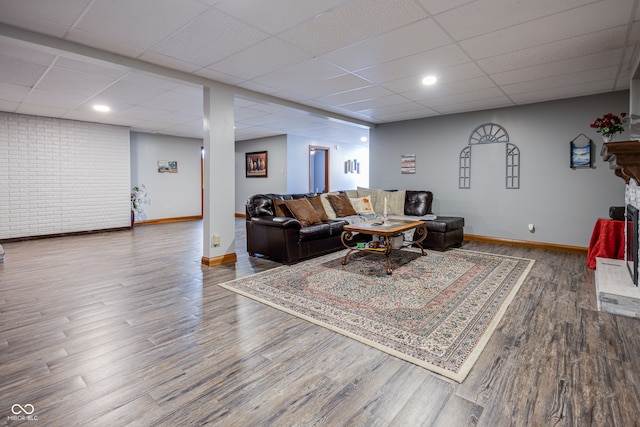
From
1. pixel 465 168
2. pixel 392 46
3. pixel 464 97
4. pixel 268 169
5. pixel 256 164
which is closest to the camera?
pixel 392 46

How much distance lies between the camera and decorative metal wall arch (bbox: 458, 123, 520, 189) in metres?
5.59

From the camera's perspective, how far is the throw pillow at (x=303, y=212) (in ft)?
15.5

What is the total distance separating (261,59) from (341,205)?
2.94 meters

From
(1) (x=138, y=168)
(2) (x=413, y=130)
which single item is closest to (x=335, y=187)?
(2) (x=413, y=130)

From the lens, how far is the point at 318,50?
323cm

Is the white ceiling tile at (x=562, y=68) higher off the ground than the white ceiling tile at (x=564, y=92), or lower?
lower

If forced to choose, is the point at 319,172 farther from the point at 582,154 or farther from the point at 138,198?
the point at 582,154

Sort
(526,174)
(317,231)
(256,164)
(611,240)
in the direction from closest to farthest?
(611,240) → (317,231) → (526,174) → (256,164)

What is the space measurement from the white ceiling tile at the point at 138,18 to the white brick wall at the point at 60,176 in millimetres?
4991

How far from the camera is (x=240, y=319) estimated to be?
2.62m

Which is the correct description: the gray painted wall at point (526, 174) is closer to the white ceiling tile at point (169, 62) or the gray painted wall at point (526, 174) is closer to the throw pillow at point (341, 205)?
the throw pillow at point (341, 205)

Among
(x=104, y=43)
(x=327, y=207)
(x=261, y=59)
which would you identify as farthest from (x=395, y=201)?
(x=104, y=43)

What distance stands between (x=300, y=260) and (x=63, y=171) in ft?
18.7

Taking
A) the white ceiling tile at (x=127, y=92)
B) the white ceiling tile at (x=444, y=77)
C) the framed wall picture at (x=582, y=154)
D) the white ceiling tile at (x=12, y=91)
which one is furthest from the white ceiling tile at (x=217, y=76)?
the framed wall picture at (x=582, y=154)
